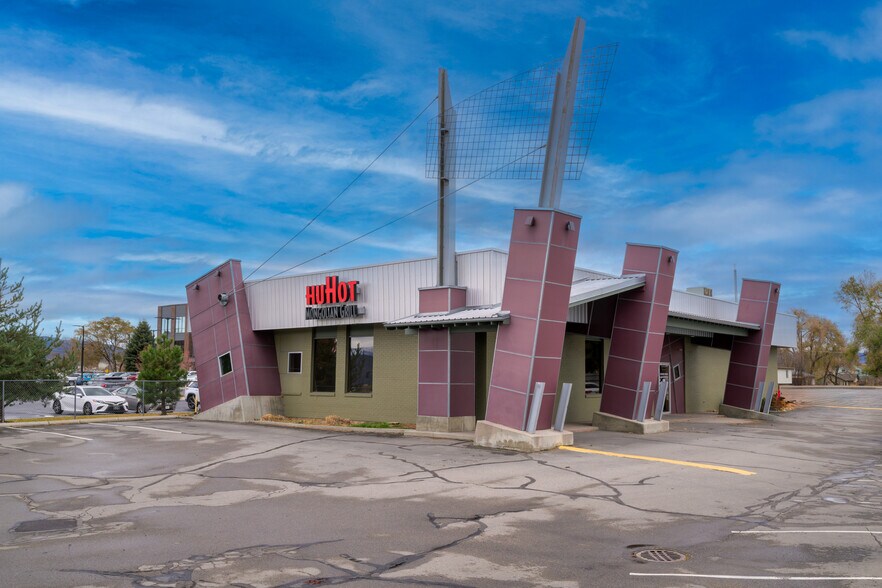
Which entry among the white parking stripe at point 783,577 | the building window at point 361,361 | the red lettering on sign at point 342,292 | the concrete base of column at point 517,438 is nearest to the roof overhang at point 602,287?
the concrete base of column at point 517,438

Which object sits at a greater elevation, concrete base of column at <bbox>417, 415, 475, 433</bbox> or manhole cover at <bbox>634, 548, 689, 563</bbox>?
manhole cover at <bbox>634, 548, 689, 563</bbox>

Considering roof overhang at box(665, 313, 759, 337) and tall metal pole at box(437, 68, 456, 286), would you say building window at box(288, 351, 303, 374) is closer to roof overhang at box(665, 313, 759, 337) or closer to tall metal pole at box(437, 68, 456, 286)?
tall metal pole at box(437, 68, 456, 286)

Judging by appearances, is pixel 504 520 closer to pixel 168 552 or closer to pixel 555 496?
pixel 555 496

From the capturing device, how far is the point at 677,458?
15773 mm

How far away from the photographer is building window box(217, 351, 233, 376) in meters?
28.8

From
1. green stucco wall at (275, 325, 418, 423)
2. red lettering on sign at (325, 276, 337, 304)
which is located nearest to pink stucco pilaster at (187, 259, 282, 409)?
green stucco wall at (275, 325, 418, 423)

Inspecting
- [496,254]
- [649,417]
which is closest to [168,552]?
[496,254]

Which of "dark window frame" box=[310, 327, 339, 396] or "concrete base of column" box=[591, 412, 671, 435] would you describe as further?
"dark window frame" box=[310, 327, 339, 396]

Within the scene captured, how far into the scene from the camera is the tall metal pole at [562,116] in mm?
18516

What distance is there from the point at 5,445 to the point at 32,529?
11743 mm

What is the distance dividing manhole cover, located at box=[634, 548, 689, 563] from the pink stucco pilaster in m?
22.1

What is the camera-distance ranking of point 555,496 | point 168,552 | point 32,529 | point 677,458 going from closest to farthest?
point 168,552 < point 32,529 < point 555,496 < point 677,458

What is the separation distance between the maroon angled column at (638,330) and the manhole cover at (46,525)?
1589 centimetres

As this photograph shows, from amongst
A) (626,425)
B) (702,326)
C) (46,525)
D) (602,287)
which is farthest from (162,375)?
(46,525)
